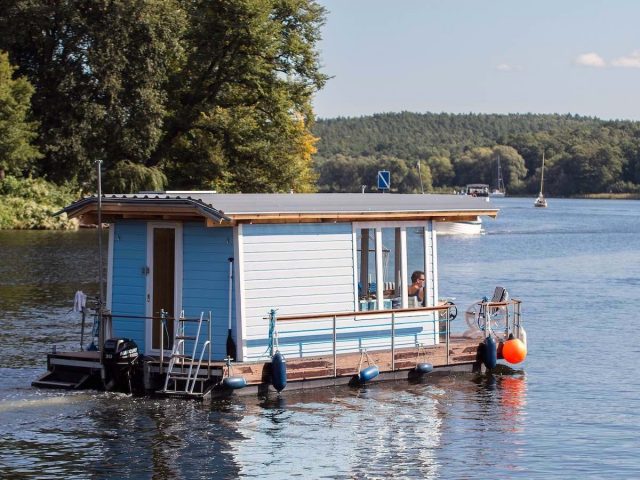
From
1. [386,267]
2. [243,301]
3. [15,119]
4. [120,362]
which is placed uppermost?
[15,119]

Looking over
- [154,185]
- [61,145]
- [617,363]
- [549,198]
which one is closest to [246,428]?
[617,363]

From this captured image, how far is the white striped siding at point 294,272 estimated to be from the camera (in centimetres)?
1995

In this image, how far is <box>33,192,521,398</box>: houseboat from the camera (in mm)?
19516

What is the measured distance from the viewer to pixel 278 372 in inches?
766

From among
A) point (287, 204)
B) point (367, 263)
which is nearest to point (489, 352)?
point (367, 263)

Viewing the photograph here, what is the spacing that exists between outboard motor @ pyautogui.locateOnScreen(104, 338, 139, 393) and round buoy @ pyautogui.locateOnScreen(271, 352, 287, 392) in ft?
7.48

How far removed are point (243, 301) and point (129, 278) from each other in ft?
7.40

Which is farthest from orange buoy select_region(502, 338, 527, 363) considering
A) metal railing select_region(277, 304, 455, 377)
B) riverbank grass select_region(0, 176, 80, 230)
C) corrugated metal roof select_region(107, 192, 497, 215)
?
riverbank grass select_region(0, 176, 80, 230)

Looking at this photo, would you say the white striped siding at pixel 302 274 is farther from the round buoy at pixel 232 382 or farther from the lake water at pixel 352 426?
the lake water at pixel 352 426

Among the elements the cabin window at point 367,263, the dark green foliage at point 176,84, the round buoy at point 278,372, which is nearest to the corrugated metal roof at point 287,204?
the cabin window at point 367,263

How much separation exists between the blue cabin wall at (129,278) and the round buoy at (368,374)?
3.80 meters

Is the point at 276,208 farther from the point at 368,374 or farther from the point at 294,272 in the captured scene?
the point at 368,374

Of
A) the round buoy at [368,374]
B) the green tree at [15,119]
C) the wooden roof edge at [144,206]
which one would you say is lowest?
the round buoy at [368,374]

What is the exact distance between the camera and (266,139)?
62531 millimetres
